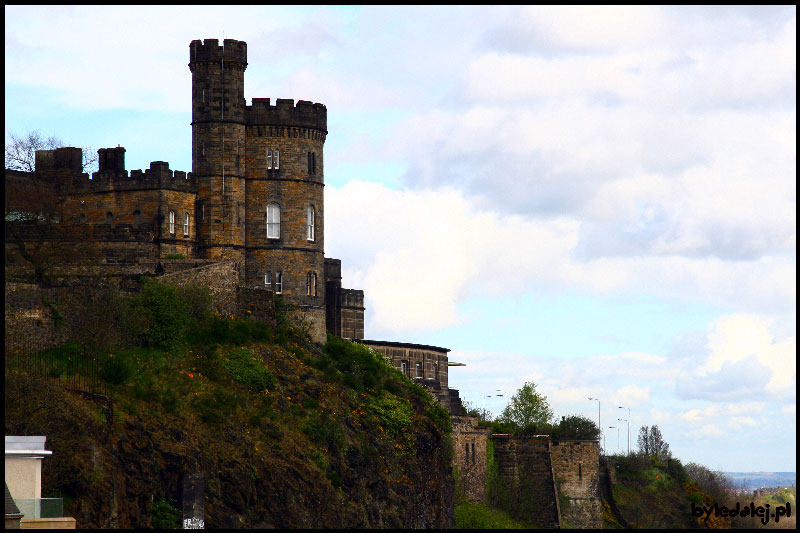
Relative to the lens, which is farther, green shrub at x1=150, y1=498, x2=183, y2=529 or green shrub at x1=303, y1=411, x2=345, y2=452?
green shrub at x1=303, y1=411, x2=345, y2=452

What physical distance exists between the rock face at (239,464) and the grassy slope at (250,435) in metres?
0.05

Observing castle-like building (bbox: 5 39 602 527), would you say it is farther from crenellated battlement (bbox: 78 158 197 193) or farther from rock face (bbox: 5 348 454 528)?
rock face (bbox: 5 348 454 528)

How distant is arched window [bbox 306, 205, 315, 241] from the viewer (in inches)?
2692

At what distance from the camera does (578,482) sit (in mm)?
81312

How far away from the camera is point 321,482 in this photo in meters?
56.7

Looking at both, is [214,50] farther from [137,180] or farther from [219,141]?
[137,180]

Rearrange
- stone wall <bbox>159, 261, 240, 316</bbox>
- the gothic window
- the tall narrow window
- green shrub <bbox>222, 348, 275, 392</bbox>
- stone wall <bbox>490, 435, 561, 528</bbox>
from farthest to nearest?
stone wall <bbox>490, 435, 561, 528</bbox> → the gothic window → the tall narrow window → stone wall <bbox>159, 261, 240, 316</bbox> → green shrub <bbox>222, 348, 275, 392</bbox>

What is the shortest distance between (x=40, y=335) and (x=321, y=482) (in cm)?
1215

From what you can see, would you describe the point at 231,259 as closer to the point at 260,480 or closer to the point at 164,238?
the point at 164,238

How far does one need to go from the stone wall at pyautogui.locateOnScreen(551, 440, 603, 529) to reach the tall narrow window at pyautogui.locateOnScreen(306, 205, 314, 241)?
21.0 metres

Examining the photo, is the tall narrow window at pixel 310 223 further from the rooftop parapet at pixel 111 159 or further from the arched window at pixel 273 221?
the rooftop parapet at pixel 111 159

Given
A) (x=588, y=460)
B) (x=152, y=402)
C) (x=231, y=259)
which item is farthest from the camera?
(x=588, y=460)

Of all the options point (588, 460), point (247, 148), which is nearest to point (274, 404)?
point (247, 148)

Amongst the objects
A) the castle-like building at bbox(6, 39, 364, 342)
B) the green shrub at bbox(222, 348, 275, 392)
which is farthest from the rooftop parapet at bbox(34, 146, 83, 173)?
the green shrub at bbox(222, 348, 275, 392)
